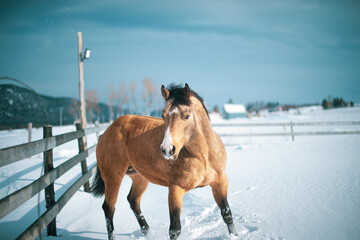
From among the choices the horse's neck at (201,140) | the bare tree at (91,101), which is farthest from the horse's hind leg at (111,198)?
the bare tree at (91,101)

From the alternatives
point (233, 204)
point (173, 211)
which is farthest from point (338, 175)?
point (173, 211)

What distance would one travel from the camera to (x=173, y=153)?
1960 millimetres

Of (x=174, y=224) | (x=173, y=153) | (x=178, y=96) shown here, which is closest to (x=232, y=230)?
(x=174, y=224)

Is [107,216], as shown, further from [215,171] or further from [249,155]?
[249,155]

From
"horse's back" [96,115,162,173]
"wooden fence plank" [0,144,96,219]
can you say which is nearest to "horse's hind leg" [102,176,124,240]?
"horse's back" [96,115,162,173]

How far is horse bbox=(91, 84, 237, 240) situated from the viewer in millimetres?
2209

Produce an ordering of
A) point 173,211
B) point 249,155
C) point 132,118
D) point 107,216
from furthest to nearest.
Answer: point 249,155 < point 132,118 < point 107,216 < point 173,211

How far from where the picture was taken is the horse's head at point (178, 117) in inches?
79.7

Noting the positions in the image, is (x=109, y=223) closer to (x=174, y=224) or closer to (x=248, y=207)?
(x=174, y=224)

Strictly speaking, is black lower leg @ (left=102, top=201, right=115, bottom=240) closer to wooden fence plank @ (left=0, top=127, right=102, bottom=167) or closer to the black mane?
wooden fence plank @ (left=0, top=127, right=102, bottom=167)

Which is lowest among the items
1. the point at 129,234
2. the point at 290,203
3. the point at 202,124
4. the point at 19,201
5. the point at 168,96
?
the point at 129,234

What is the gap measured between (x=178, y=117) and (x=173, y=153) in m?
0.41

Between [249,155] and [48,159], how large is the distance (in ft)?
22.2

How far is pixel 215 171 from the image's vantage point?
7.94 feet
